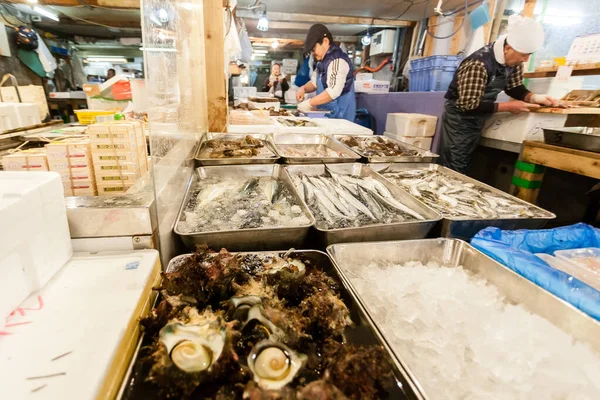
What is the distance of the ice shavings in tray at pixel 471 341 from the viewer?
0.97m

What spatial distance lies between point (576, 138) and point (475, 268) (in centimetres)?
229

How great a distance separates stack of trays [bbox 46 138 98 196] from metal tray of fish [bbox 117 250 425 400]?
66 cm

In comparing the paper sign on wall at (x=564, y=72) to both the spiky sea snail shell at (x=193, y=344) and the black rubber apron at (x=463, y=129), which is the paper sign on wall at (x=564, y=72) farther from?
the spiky sea snail shell at (x=193, y=344)

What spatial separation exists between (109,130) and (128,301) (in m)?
0.87

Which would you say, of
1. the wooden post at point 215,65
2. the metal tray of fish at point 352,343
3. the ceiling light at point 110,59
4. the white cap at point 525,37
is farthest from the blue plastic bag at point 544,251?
the ceiling light at point 110,59

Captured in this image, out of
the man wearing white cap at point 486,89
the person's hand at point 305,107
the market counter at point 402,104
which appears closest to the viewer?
the man wearing white cap at point 486,89

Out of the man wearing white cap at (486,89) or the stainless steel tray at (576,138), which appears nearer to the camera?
the stainless steel tray at (576,138)

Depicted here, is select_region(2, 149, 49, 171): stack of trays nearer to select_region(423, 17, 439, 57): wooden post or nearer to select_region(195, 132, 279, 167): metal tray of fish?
select_region(195, 132, 279, 167): metal tray of fish

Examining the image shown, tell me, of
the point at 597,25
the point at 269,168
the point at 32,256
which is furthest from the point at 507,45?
the point at 32,256

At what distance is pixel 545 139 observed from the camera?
3.18 meters

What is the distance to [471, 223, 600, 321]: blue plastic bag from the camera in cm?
128

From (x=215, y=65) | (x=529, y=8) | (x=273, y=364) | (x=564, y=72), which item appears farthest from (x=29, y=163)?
(x=529, y=8)

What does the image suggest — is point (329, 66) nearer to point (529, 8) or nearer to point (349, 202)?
point (529, 8)

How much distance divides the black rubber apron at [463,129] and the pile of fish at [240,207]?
3.02m
